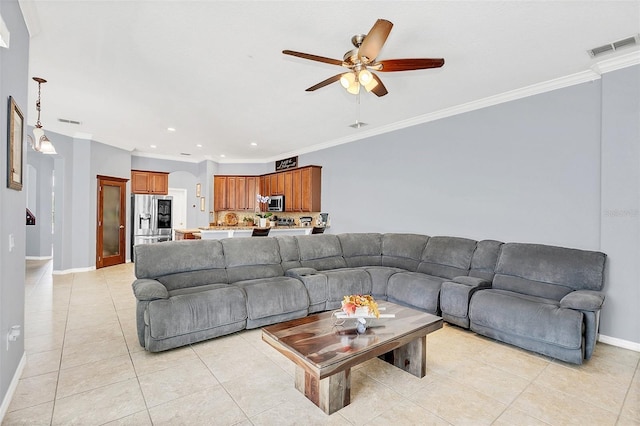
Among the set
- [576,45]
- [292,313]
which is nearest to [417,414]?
[292,313]

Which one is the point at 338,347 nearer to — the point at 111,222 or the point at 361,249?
the point at 361,249

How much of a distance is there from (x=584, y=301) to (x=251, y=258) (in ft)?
11.2

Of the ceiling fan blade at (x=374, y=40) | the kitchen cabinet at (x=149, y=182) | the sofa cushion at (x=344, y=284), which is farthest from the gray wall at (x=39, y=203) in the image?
the ceiling fan blade at (x=374, y=40)

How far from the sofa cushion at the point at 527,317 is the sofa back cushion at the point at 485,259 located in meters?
0.40

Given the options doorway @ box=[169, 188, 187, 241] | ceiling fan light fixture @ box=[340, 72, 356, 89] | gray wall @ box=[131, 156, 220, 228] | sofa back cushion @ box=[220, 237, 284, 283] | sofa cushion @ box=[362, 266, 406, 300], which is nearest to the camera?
ceiling fan light fixture @ box=[340, 72, 356, 89]

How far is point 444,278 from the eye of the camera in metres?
4.01

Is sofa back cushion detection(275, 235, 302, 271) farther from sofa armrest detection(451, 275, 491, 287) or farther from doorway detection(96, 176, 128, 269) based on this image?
doorway detection(96, 176, 128, 269)

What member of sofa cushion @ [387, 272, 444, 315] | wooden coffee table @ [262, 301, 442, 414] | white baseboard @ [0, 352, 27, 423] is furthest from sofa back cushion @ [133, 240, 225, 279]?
sofa cushion @ [387, 272, 444, 315]

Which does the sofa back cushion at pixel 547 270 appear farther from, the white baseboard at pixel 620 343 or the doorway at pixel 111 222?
the doorway at pixel 111 222

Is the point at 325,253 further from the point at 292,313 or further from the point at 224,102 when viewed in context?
the point at 224,102

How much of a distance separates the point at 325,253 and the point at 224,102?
8.62 ft

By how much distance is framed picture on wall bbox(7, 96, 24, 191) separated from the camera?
6.83 feet

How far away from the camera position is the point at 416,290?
12.4 ft

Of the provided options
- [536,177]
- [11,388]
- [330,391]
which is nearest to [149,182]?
[11,388]
